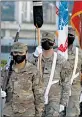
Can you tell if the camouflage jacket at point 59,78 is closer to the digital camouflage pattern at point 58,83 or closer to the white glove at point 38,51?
the digital camouflage pattern at point 58,83

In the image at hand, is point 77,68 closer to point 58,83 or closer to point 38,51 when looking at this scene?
point 58,83

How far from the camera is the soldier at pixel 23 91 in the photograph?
7117 millimetres

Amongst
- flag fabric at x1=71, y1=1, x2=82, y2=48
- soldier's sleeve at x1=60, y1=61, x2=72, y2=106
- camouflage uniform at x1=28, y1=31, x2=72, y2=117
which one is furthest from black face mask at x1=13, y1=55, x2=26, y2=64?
flag fabric at x1=71, y1=1, x2=82, y2=48

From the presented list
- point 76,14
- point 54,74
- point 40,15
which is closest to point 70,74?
point 54,74

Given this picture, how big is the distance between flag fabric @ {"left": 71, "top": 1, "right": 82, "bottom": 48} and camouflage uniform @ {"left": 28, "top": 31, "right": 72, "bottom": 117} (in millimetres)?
2410

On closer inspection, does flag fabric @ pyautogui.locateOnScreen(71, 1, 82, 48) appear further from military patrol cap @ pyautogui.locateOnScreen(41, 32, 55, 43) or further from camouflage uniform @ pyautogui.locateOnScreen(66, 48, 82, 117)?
military patrol cap @ pyautogui.locateOnScreen(41, 32, 55, 43)

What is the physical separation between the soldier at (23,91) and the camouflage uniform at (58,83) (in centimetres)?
94

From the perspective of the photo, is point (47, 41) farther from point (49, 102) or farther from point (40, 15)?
point (49, 102)

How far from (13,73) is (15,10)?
1313 inches

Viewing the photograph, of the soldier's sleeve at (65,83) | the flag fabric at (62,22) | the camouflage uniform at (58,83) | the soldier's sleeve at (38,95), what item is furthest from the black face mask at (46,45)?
the flag fabric at (62,22)

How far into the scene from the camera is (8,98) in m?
7.24

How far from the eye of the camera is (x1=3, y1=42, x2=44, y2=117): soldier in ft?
23.4

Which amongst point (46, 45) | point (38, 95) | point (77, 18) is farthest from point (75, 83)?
point (38, 95)

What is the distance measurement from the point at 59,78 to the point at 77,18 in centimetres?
281
